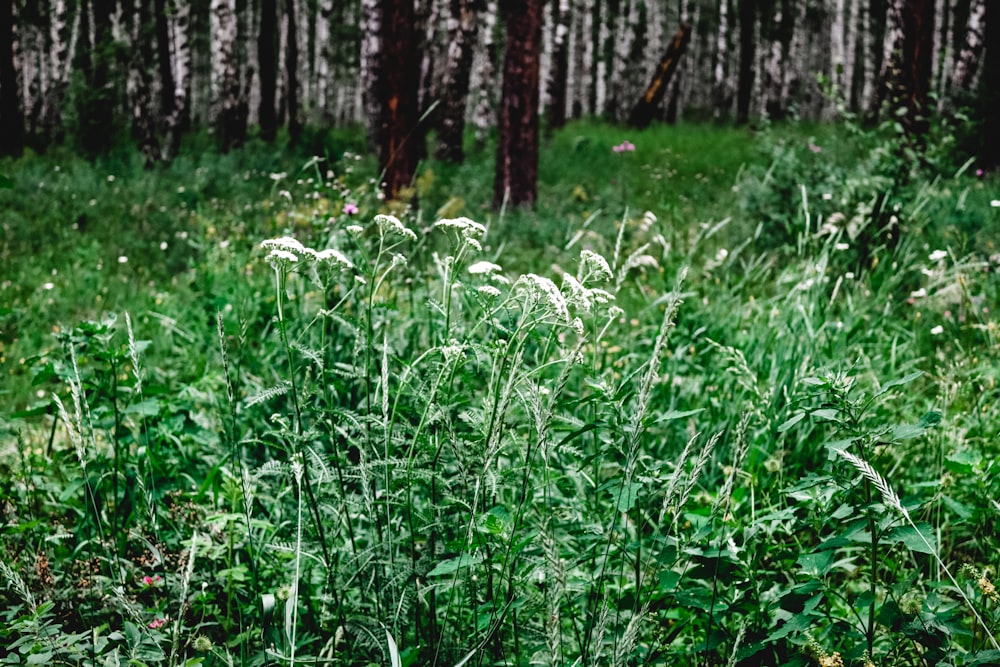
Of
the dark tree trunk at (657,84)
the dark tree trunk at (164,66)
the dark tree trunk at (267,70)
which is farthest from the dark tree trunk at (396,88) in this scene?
the dark tree trunk at (657,84)

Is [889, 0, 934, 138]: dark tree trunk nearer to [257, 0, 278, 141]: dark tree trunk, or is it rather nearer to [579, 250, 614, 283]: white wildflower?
[579, 250, 614, 283]: white wildflower

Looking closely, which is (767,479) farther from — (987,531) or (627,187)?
(627,187)

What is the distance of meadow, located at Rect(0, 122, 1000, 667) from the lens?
1.46 metres

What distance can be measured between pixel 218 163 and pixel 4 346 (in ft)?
27.3

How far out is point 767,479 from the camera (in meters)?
2.56

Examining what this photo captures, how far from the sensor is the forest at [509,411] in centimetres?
149

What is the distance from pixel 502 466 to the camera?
1.90 m

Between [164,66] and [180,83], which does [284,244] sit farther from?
[180,83]

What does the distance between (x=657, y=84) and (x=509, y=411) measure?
19.7 m

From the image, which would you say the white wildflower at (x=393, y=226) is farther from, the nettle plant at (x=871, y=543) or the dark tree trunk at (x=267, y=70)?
the dark tree trunk at (x=267, y=70)

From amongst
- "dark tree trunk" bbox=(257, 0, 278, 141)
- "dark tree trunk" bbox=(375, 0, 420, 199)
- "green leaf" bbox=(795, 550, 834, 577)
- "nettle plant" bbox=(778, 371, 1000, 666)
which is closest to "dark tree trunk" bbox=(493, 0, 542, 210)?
"dark tree trunk" bbox=(375, 0, 420, 199)

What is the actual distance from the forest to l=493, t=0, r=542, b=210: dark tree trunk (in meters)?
0.03

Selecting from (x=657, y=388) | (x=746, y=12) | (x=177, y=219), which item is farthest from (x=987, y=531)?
(x=746, y=12)

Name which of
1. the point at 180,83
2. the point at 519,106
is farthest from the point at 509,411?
the point at 180,83
